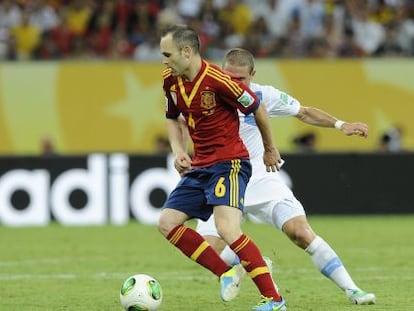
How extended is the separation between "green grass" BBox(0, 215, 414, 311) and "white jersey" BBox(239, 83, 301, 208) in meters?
0.85

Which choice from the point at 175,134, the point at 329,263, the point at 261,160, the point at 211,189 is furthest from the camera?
the point at 261,160

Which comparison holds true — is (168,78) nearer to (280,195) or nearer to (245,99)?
(245,99)

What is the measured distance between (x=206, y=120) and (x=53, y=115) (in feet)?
43.5

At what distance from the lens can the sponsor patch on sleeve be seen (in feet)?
27.2

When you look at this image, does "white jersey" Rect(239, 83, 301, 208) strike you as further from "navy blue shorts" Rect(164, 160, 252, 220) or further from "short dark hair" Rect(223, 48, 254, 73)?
"navy blue shorts" Rect(164, 160, 252, 220)

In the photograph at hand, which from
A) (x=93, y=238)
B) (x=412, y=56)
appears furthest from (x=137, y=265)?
(x=412, y=56)

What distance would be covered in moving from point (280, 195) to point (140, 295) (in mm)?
1556

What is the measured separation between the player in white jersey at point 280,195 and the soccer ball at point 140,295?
3.72 feet

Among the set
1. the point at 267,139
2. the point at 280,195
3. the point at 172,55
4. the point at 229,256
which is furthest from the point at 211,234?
the point at 172,55

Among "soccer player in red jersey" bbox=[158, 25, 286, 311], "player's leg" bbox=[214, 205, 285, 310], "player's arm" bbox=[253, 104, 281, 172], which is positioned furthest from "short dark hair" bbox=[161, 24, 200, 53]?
"player's leg" bbox=[214, 205, 285, 310]

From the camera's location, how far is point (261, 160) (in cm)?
953

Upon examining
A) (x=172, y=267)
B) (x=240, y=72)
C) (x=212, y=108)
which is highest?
(x=240, y=72)

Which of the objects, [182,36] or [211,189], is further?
[211,189]

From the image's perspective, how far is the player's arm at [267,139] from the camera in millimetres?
8445
